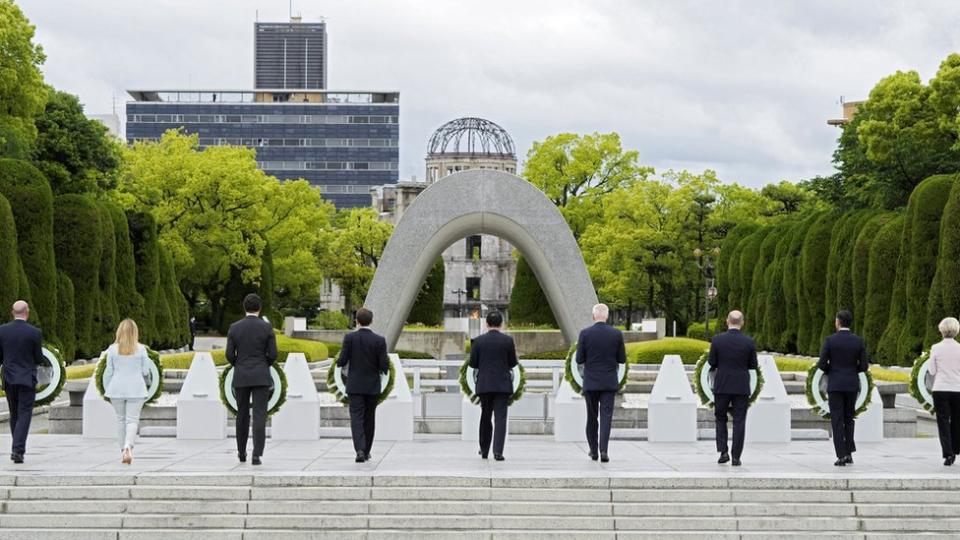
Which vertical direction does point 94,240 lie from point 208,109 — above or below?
below

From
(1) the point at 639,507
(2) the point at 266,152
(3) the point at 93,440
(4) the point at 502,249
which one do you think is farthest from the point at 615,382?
(2) the point at 266,152

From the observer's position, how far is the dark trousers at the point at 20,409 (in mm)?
13633

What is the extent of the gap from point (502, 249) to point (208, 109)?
54514 millimetres

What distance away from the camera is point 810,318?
39719 millimetres

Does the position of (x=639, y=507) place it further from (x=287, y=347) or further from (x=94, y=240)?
(x=94, y=240)

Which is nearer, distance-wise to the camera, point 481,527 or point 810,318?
point 481,527

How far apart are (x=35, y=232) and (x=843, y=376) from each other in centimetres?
2181

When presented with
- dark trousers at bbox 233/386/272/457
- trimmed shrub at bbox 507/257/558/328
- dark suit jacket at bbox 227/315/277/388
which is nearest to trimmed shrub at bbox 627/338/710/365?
dark trousers at bbox 233/386/272/457

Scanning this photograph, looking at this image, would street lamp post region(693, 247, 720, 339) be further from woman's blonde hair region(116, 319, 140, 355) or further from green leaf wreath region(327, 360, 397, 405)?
woman's blonde hair region(116, 319, 140, 355)

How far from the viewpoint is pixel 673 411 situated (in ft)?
54.6

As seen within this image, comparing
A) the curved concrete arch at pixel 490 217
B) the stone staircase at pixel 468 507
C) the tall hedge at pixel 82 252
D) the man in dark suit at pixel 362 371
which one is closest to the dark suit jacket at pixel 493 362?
the man in dark suit at pixel 362 371

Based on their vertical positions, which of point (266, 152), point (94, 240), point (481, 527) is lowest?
point (481, 527)

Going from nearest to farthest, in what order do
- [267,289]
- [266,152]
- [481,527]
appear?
[481,527] → [267,289] → [266,152]

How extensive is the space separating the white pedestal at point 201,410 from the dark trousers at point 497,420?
4013 mm
